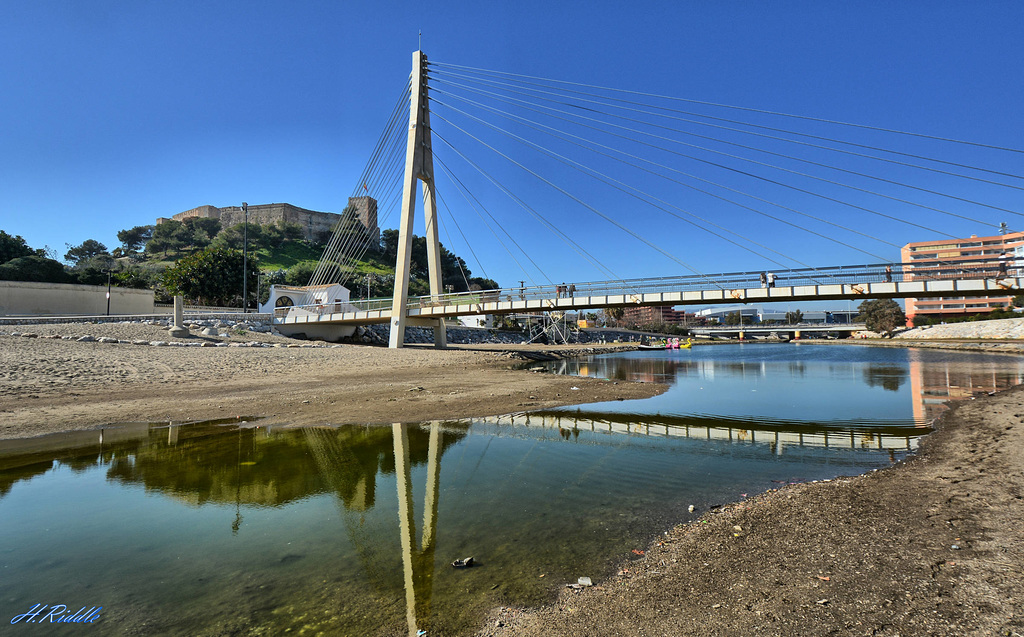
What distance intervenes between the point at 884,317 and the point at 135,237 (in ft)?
537

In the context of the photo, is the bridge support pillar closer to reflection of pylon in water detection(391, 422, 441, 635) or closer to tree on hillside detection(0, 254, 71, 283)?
reflection of pylon in water detection(391, 422, 441, 635)

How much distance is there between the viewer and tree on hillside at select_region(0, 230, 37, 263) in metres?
50.7

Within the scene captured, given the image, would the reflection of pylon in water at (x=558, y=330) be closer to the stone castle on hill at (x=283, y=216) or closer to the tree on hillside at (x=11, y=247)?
the stone castle on hill at (x=283, y=216)

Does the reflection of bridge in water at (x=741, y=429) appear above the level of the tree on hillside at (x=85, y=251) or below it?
below

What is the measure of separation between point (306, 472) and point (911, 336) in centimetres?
8905

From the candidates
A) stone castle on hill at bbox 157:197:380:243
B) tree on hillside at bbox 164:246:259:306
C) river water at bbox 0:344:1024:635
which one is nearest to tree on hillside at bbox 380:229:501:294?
stone castle on hill at bbox 157:197:380:243

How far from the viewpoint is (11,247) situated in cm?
5138

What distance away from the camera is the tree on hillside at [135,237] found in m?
106

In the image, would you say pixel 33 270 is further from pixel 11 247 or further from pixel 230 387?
pixel 230 387

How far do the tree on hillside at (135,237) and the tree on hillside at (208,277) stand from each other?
76.0 metres

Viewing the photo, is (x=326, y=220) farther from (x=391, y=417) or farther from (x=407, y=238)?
(x=391, y=417)

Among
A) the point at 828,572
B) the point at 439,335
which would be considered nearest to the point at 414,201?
the point at 439,335

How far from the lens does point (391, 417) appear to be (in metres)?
10.7

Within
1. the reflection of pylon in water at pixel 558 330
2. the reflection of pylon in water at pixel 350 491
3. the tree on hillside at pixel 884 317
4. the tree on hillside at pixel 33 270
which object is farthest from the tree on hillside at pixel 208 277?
the tree on hillside at pixel 884 317
